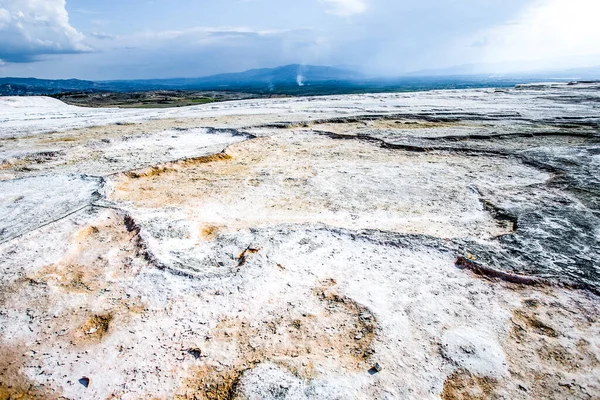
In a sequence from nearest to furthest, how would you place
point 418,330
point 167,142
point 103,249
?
point 418,330
point 103,249
point 167,142

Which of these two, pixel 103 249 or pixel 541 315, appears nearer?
pixel 541 315

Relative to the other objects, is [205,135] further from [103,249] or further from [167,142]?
[103,249]

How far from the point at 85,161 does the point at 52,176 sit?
2.45 ft

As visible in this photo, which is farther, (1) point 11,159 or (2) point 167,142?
(2) point 167,142

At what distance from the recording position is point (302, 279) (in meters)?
2.06

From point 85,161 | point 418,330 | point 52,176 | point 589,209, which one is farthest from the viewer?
point 85,161

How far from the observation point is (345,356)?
5.16 feet

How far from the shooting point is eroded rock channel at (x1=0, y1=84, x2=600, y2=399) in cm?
148

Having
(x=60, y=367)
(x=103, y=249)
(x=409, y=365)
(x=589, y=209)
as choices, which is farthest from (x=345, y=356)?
(x=589, y=209)

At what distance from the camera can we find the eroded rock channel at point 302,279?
1481 millimetres

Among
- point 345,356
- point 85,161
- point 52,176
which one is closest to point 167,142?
point 85,161

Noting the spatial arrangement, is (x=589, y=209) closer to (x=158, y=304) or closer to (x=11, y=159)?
(x=158, y=304)

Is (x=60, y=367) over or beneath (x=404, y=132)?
beneath

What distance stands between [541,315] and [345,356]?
3.37ft
